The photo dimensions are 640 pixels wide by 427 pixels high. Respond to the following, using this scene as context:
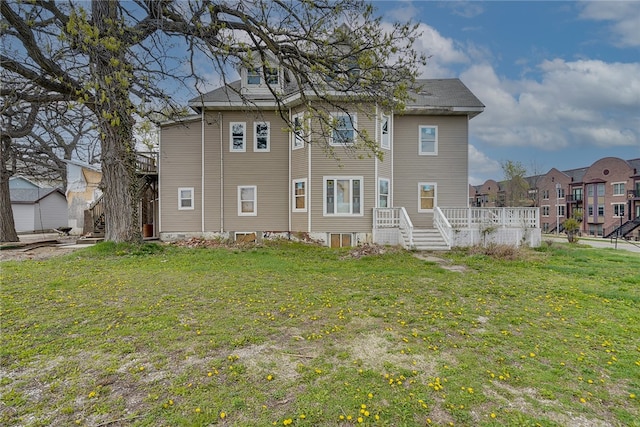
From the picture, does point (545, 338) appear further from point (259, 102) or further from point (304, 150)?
point (259, 102)

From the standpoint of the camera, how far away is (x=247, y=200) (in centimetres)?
1539

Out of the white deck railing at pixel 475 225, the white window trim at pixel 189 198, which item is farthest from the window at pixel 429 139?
the white window trim at pixel 189 198

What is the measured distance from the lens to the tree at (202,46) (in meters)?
6.27

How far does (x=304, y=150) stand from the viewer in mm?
14156

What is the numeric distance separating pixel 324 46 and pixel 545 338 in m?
6.62

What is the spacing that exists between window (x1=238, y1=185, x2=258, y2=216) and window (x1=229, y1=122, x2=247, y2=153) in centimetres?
189

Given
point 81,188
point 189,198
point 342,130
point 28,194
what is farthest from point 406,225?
point 28,194

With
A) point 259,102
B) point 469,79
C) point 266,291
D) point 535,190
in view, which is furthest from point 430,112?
point 535,190

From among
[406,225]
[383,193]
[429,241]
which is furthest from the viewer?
[383,193]

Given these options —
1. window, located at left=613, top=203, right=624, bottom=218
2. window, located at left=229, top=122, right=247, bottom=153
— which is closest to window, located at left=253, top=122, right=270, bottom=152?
window, located at left=229, top=122, right=247, bottom=153

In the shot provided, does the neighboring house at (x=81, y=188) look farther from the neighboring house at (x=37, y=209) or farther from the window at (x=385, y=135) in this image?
the window at (x=385, y=135)

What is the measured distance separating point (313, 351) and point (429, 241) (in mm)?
10475

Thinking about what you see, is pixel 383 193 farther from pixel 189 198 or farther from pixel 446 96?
pixel 189 198

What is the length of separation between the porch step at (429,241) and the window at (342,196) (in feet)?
8.94
